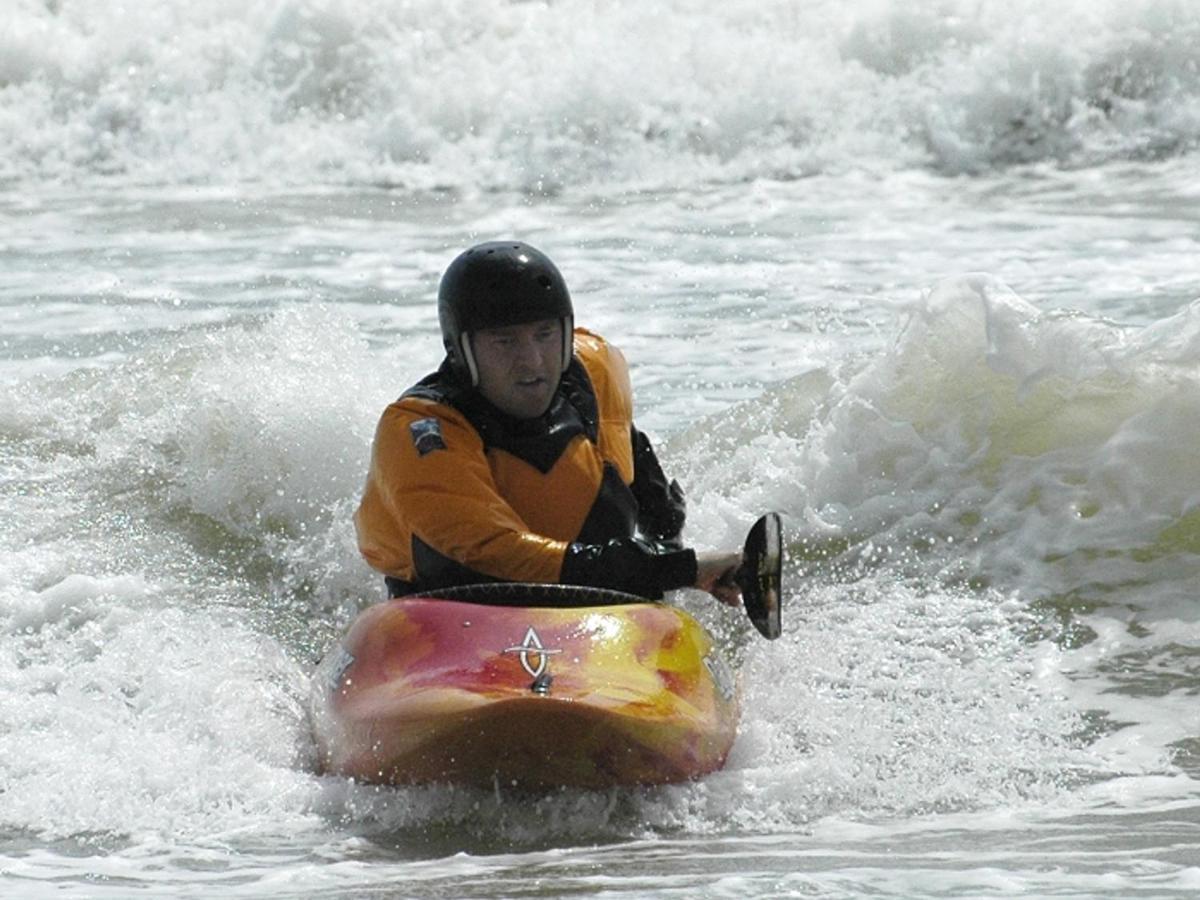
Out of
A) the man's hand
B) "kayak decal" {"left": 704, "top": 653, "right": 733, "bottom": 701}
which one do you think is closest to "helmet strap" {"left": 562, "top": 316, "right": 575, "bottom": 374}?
the man's hand

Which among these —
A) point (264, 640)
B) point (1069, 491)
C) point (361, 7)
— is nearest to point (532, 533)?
point (264, 640)

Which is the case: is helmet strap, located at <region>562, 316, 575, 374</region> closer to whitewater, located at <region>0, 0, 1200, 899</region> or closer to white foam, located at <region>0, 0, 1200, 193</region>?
whitewater, located at <region>0, 0, 1200, 899</region>

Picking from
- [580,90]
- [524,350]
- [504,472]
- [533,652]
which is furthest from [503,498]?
[580,90]

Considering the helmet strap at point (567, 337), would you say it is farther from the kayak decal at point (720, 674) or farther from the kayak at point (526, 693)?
the kayak decal at point (720, 674)

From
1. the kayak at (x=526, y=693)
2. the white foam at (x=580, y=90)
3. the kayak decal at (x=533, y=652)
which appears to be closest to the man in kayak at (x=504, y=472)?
the kayak at (x=526, y=693)

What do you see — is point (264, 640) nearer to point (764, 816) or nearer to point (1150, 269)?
point (764, 816)

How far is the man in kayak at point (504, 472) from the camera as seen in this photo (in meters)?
5.18

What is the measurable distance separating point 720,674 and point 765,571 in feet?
0.93

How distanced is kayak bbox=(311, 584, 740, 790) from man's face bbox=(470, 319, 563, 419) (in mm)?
540

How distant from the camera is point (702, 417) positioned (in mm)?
8516

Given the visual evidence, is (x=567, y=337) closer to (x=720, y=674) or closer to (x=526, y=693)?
(x=720, y=674)

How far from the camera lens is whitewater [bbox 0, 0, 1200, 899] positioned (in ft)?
15.2

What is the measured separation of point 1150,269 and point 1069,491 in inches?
171

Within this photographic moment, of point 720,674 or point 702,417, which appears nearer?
point 720,674
